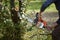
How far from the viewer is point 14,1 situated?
212 inches

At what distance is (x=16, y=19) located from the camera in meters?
5.43

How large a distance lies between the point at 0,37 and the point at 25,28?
47cm

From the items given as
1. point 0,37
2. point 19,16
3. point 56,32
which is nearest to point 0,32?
point 0,37

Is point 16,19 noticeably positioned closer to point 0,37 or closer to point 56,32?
point 0,37

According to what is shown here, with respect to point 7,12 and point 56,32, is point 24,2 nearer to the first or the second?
point 7,12

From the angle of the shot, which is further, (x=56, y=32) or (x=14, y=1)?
(x=14, y=1)

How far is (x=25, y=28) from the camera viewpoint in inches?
211

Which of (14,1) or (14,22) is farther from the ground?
(14,1)

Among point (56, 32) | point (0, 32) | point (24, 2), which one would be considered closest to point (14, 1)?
point (24, 2)

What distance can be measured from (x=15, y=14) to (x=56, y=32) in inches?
62.9

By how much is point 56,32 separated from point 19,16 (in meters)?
1.55

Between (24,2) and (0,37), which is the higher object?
(24,2)

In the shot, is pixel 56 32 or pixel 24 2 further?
pixel 24 2

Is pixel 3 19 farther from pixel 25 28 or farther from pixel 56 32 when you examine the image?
pixel 56 32
